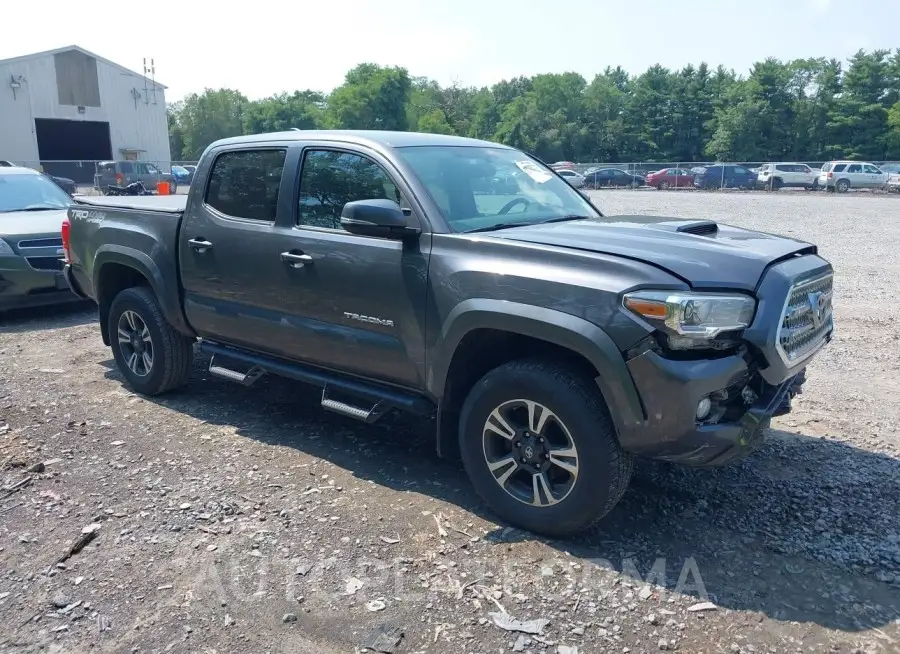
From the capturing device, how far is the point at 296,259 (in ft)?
15.1

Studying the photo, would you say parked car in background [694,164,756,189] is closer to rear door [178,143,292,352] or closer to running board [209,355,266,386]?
rear door [178,143,292,352]

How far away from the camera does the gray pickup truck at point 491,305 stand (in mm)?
3361

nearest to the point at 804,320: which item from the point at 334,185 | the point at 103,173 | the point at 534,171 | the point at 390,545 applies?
the point at 534,171

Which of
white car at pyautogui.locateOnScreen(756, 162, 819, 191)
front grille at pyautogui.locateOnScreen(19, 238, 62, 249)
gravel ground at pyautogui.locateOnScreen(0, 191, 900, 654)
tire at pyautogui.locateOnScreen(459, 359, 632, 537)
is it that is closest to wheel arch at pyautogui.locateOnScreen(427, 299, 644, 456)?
tire at pyautogui.locateOnScreen(459, 359, 632, 537)

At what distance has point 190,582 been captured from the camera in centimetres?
348

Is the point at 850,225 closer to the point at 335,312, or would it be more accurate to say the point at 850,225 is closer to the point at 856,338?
the point at 856,338

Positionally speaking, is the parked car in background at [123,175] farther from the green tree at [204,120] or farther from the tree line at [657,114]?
the green tree at [204,120]

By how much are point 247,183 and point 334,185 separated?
83cm

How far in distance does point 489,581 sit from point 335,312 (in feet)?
5.96

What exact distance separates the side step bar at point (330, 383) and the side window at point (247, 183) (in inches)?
37.7

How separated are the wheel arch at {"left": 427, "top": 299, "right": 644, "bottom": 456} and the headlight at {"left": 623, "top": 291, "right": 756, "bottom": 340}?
21 centimetres

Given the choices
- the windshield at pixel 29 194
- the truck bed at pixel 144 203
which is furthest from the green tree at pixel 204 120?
the truck bed at pixel 144 203

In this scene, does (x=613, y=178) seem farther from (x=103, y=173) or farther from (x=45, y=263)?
(x=45, y=263)

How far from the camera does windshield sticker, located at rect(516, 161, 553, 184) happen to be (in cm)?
505
